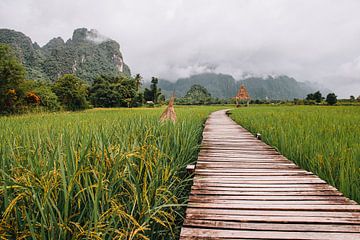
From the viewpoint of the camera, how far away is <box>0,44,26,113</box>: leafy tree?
62.2ft

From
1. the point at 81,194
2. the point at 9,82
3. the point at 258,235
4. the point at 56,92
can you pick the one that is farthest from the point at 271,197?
the point at 56,92

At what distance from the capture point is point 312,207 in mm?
1610

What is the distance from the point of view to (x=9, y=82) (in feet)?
63.2

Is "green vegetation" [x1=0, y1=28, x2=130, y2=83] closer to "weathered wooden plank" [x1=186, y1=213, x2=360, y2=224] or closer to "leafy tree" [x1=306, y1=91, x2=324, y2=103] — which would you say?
"leafy tree" [x1=306, y1=91, x2=324, y2=103]

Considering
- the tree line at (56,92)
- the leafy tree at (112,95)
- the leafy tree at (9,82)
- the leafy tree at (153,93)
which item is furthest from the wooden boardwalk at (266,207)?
the leafy tree at (153,93)

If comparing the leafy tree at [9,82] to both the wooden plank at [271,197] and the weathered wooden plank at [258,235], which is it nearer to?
the wooden plank at [271,197]

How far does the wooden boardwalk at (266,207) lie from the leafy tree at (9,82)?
2118cm

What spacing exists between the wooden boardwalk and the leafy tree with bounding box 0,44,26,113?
2118cm

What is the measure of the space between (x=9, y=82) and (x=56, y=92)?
13.4m

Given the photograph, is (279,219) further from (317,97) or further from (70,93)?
(317,97)

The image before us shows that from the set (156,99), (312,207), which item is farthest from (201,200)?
(156,99)

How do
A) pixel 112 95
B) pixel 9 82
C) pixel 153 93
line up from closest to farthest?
1. pixel 9 82
2. pixel 112 95
3. pixel 153 93

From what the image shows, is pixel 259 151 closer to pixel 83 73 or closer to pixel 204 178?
pixel 204 178

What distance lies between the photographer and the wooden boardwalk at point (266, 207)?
133 centimetres
